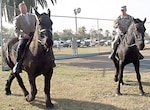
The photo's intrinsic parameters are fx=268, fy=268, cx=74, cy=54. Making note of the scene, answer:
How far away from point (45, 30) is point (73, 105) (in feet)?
7.22

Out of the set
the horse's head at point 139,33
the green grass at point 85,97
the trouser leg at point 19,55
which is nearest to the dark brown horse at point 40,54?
the trouser leg at point 19,55

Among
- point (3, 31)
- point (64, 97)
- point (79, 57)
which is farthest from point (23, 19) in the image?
point (79, 57)

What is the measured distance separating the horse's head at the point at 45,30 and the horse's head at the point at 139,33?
2.48 m

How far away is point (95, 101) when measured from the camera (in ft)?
23.3

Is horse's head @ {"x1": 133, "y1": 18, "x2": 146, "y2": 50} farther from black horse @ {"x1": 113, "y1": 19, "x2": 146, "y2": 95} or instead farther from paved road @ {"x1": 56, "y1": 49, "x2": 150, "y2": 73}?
paved road @ {"x1": 56, "y1": 49, "x2": 150, "y2": 73}

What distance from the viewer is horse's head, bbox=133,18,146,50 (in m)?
6.87

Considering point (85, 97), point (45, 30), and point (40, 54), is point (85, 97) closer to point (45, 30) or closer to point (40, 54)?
point (40, 54)

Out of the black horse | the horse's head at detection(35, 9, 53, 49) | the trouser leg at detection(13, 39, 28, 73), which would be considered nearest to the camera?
the horse's head at detection(35, 9, 53, 49)

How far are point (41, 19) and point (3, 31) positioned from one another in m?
9.09

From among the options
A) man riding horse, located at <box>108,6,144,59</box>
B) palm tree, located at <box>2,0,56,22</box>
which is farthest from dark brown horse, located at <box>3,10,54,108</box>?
palm tree, located at <box>2,0,56,22</box>

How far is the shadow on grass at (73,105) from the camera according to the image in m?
6.56

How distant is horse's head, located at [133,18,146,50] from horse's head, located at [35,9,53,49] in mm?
2476

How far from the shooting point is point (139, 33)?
6980 millimetres

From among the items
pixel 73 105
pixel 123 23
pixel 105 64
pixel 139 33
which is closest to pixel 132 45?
pixel 139 33
